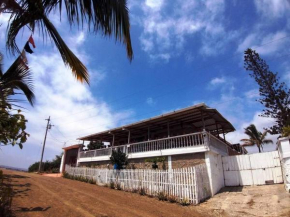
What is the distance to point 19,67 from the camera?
2748 millimetres

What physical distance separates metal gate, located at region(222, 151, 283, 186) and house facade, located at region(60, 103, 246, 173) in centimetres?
111

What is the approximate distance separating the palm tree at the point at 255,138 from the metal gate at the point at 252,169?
16.9 m

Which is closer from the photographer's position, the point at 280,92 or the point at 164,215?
the point at 164,215

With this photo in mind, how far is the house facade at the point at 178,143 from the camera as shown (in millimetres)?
11297

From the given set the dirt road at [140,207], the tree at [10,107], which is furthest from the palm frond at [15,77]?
the dirt road at [140,207]

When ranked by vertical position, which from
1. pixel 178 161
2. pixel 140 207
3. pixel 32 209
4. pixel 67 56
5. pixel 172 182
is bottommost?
pixel 140 207

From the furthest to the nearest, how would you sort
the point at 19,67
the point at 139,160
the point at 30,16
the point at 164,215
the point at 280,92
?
the point at 280,92
the point at 139,160
the point at 164,215
the point at 19,67
the point at 30,16

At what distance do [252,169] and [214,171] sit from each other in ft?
9.64

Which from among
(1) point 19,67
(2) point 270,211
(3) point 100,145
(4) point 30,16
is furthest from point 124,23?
(3) point 100,145

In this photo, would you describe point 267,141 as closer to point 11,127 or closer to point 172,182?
point 172,182

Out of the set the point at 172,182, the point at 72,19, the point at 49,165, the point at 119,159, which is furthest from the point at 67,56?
the point at 49,165

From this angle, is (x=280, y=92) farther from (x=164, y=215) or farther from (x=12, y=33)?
(x=12, y=33)

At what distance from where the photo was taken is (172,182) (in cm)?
954

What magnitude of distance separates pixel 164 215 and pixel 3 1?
6.79 meters
